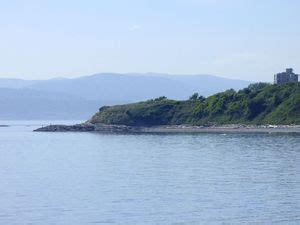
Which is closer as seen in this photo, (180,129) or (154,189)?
(154,189)

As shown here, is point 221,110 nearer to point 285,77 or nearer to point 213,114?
point 213,114

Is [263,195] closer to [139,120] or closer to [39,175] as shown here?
[39,175]

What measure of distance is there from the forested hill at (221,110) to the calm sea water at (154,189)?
2577 inches

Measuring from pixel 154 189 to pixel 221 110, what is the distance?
105 metres

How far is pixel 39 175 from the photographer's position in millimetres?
56281

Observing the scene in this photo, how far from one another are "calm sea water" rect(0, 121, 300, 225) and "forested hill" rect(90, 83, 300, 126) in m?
65.5

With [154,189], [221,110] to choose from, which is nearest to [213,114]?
[221,110]

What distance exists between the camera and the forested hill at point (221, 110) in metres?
141

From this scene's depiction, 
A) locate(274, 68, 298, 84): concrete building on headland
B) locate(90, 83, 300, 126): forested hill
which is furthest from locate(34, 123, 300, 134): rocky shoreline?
locate(274, 68, 298, 84): concrete building on headland

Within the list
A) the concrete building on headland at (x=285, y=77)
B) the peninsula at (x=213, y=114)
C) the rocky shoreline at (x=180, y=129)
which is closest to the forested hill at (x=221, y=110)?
the peninsula at (x=213, y=114)

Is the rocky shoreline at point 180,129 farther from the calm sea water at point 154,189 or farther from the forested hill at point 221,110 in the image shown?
the calm sea water at point 154,189

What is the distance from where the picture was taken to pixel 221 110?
494 ft

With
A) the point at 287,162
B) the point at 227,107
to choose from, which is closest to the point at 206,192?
the point at 287,162

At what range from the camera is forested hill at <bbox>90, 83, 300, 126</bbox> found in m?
141
